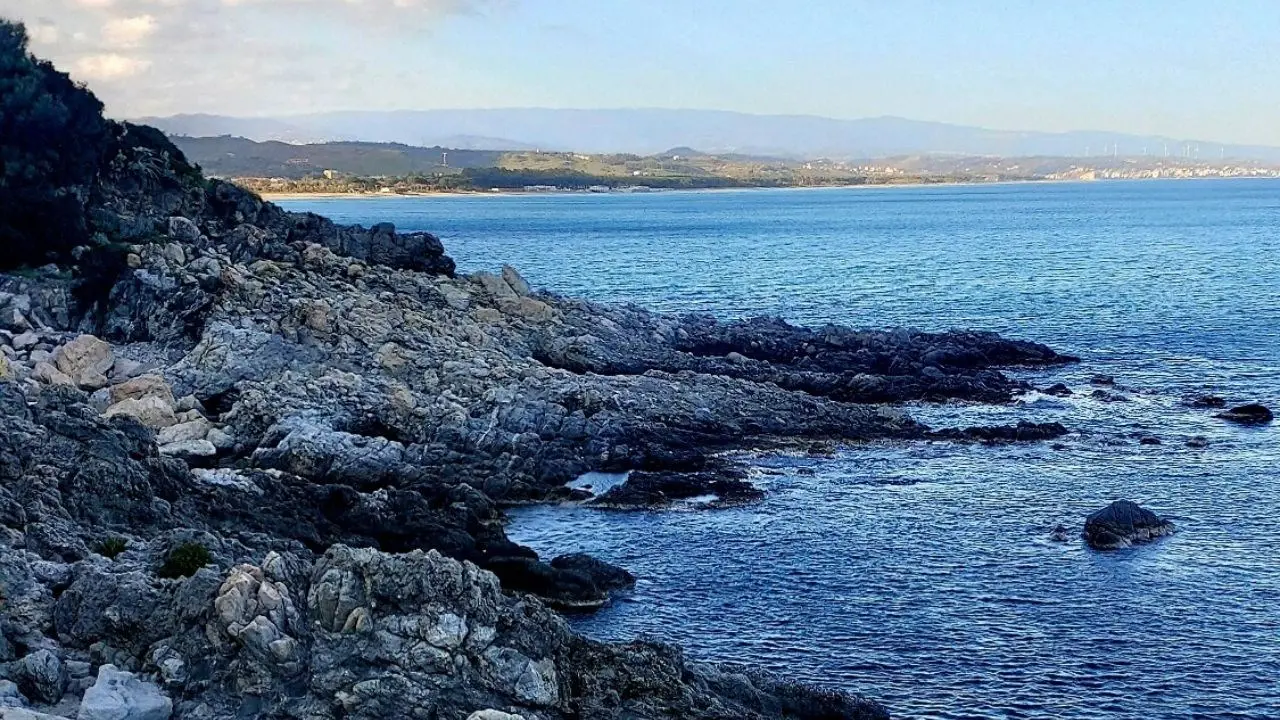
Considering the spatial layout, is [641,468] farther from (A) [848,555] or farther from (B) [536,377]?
(A) [848,555]

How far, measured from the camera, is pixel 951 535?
39.1 m

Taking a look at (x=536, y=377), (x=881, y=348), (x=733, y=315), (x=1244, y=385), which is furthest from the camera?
(x=733, y=315)

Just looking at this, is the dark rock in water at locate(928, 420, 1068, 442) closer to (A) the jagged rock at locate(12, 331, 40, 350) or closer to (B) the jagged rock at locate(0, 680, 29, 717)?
(A) the jagged rock at locate(12, 331, 40, 350)

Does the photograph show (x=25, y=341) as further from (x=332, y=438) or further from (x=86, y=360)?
(x=332, y=438)

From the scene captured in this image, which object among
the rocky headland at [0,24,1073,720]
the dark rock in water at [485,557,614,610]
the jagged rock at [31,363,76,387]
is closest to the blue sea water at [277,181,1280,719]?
the dark rock in water at [485,557,614,610]

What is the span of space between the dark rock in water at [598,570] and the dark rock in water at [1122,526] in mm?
13672

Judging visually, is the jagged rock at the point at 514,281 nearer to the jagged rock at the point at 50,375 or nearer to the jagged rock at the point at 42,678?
the jagged rock at the point at 50,375

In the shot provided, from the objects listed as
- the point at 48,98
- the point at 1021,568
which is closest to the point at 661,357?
the point at 1021,568

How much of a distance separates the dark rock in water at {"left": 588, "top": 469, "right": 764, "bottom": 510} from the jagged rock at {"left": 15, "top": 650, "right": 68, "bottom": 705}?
73.1ft

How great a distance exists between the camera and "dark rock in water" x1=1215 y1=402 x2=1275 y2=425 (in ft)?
174

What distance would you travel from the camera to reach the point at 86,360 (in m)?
46.1

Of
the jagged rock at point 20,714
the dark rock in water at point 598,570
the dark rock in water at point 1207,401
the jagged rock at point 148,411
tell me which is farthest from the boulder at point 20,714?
the dark rock in water at point 1207,401

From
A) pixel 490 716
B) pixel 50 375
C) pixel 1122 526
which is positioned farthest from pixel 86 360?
pixel 1122 526

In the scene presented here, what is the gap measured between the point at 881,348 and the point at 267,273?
98.0 ft
